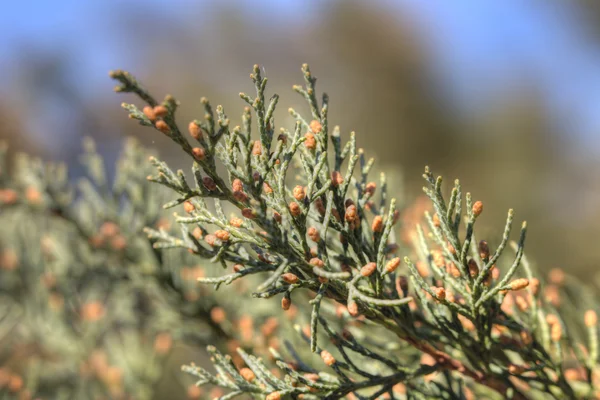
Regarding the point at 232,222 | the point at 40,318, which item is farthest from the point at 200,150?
the point at 40,318

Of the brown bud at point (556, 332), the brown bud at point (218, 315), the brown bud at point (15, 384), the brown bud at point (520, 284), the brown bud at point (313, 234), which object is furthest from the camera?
the brown bud at point (15, 384)

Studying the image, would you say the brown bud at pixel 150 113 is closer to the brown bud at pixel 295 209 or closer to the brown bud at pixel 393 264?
the brown bud at pixel 295 209

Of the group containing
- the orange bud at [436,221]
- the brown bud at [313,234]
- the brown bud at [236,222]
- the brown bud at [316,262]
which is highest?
the orange bud at [436,221]

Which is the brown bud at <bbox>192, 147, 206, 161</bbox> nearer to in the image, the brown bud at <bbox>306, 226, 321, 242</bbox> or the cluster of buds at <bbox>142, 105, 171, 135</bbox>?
the cluster of buds at <bbox>142, 105, 171, 135</bbox>

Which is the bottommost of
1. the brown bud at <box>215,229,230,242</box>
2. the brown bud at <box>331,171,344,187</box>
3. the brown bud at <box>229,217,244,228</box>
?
the brown bud at <box>215,229,230,242</box>

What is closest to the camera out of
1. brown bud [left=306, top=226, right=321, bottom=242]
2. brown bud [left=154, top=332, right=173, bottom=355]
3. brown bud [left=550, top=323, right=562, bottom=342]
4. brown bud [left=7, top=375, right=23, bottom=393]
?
brown bud [left=306, top=226, right=321, bottom=242]

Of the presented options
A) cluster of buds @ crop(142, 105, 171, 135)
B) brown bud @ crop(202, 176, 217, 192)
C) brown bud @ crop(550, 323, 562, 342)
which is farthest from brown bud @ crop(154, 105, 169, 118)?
brown bud @ crop(550, 323, 562, 342)

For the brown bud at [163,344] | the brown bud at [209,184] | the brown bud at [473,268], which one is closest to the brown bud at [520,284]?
the brown bud at [473,268]
